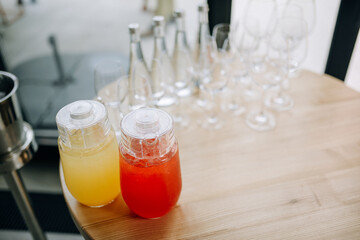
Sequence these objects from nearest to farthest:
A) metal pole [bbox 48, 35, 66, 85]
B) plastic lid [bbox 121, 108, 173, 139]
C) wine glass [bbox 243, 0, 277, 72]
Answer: plastic lid [bbox 121, 108, 173, 139], wine glass [bbox 243, 0, 277, 72], metal pole [bbox 48, 35, 66, 85]

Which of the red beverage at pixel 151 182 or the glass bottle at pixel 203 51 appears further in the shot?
the glass bottle at pixel 203 51

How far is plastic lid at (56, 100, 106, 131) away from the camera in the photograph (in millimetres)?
627

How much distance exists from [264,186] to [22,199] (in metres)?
0.77

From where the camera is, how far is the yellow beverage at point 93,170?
66cm

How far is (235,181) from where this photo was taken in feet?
2.69

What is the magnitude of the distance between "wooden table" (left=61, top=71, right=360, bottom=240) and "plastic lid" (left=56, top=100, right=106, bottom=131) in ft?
0.74

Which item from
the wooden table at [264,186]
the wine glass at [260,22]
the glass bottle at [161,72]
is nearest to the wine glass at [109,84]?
the glass bottle at [161,72]

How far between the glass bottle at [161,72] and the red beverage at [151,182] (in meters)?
0.34

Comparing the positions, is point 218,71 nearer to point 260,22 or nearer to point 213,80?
point 213,80

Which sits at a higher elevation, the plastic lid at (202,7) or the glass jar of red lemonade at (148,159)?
the plastic lid at (202,7)

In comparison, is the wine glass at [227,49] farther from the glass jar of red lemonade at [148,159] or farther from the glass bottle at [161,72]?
the glass jar of red lemonade at [148,159]

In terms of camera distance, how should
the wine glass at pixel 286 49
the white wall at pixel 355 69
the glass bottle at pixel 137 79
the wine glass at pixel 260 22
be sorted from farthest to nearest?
the white wall at pixel 355 69
the wine glass at pixel 260 22
the wine glass at pixel 286 49
the glass bottle at pixel 137 79

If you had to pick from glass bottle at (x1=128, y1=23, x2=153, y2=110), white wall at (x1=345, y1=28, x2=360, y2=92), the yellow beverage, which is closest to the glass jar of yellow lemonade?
the yellow beverage

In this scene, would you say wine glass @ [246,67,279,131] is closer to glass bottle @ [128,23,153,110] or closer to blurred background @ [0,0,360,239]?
glass bottle @ [128,23,153,110]
